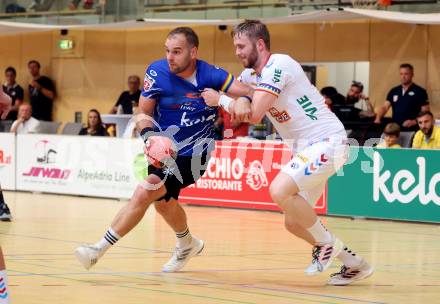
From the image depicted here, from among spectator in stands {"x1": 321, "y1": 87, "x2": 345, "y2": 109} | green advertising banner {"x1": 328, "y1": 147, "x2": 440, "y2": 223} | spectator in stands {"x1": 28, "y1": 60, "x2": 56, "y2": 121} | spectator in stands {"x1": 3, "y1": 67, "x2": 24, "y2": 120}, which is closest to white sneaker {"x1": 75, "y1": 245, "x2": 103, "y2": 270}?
green advertising banner {"x1": 328, "y1": 147, "x2": 440, "y2": 223}

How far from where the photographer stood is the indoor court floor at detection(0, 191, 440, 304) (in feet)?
25.3

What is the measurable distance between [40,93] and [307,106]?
18.7 metres

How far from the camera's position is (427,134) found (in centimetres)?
1623

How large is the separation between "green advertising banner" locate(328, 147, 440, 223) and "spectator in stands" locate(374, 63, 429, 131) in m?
2.59

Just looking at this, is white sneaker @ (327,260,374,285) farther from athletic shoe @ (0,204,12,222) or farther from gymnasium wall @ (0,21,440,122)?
gymnasium wall @ (0,21,440,122)

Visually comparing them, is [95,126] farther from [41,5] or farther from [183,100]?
[183,100]

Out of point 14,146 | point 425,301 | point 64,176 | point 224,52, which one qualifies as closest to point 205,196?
point 64,176

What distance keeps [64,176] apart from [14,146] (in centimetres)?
145

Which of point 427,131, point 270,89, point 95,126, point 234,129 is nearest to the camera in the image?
point 270,89

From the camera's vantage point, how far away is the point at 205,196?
17.8m

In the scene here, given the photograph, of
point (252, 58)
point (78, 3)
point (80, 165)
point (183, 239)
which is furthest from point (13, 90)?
point (252, 58)

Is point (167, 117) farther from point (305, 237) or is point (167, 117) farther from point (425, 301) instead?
point (425, 301)

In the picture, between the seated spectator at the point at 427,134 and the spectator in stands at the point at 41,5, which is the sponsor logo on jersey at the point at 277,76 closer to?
the seated spectator at the point at 427,134

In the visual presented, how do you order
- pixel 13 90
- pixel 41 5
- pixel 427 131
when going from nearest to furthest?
pixel 427 131 < pixel 41 5 < pixel 13 90
